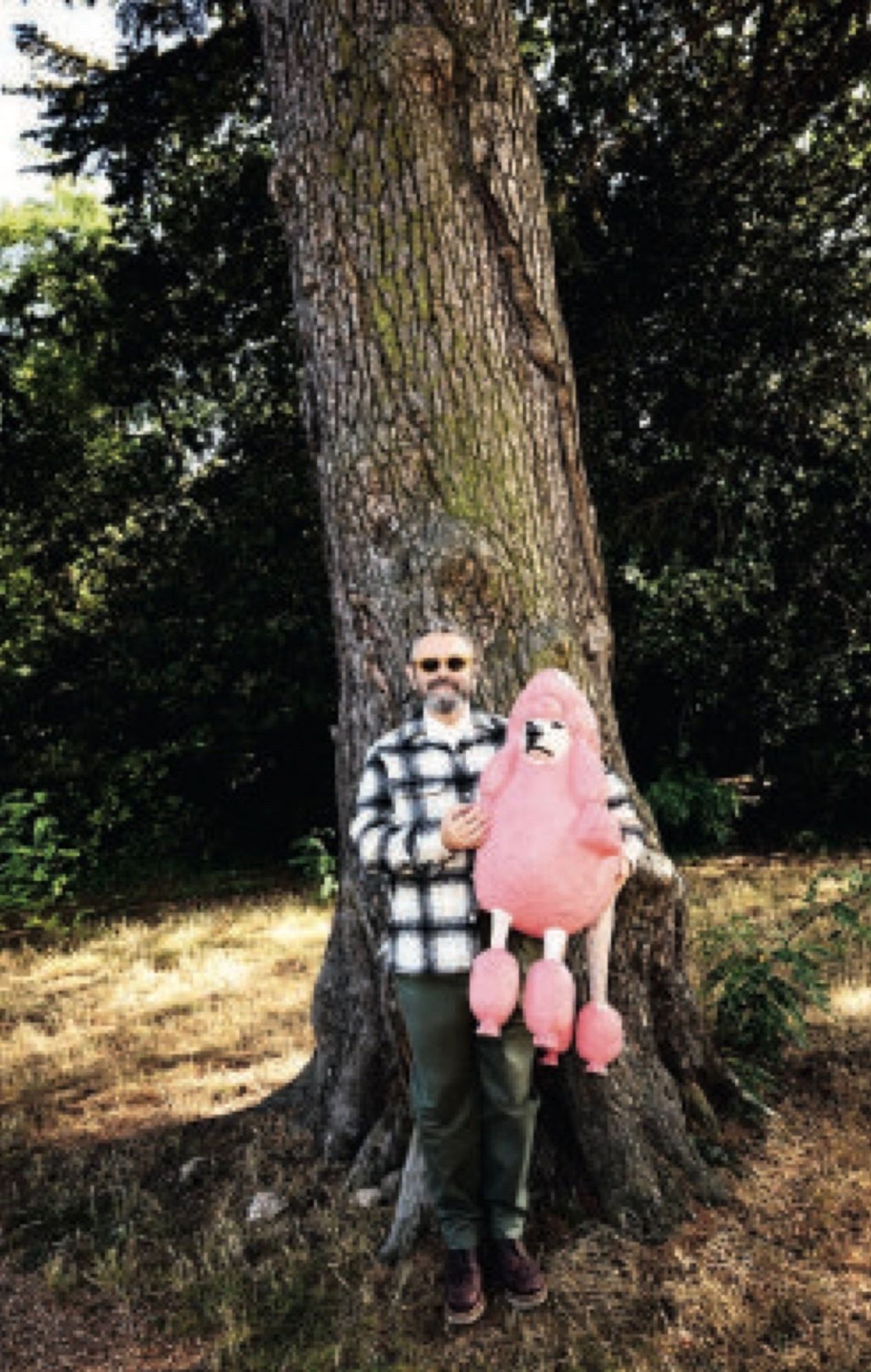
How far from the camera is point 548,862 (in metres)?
2.91

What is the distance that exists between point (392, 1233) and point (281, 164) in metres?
3.93

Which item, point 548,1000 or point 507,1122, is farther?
point 507,1122

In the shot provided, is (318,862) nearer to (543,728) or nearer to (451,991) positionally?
(451,991)

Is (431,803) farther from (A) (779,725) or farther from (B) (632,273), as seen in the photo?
(A) (779,725)

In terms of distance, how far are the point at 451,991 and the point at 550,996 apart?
2.05ft

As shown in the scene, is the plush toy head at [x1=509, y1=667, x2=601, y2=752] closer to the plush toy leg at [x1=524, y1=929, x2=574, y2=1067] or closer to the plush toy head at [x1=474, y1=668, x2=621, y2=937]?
the plush toy head at [x1=474, y1=668, x2=621, y2=937]

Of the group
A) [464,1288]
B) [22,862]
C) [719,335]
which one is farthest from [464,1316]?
[719,335]

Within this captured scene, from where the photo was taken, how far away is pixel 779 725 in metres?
11.4

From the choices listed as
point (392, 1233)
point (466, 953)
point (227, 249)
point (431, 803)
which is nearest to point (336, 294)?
point (431, 803)

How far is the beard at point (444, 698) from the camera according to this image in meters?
3.49

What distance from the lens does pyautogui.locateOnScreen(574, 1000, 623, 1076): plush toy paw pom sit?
3090 mm

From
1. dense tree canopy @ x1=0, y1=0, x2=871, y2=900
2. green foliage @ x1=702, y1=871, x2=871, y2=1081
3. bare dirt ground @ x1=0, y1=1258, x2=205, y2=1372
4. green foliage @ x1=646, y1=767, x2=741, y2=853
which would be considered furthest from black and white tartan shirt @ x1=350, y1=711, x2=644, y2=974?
green foliage @ x1=646, y1=767, x2=741, y2=853

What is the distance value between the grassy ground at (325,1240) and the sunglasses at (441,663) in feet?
6.47

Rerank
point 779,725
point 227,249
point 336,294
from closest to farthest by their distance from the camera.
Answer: point 336,294
point 227,249
point 779,725
